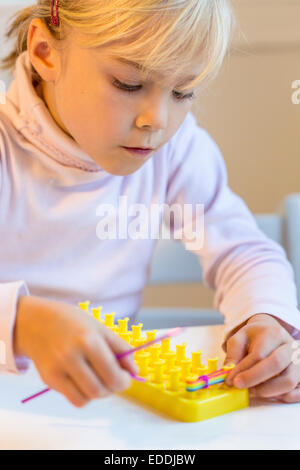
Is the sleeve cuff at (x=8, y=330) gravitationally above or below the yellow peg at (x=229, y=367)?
above

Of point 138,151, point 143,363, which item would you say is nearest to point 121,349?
point 143,363

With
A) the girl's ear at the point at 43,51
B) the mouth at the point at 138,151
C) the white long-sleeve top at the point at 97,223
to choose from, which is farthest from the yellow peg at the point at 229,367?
the girl's ear at the point at 43,51

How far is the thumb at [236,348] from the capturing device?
611 mm

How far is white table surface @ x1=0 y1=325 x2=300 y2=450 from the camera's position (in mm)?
470

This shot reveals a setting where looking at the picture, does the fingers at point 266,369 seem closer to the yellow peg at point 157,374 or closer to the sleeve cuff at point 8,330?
A: the yellow peg at point 157,374

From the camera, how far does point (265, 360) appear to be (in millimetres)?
591

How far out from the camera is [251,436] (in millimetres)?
484

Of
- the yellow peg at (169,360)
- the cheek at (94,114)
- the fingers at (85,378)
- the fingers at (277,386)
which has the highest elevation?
the cheek at (94,114)

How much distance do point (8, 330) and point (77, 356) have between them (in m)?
0.08

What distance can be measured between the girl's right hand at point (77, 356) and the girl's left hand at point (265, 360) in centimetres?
15

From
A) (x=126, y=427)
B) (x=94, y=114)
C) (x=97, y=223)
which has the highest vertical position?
(x=94, y=114)

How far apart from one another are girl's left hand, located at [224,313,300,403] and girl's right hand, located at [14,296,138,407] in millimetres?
146

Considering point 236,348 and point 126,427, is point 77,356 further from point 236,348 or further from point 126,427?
point 236,348
